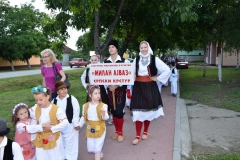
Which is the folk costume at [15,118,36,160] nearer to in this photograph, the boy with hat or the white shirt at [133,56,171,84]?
the boy with hat

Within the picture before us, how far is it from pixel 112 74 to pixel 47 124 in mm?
1784

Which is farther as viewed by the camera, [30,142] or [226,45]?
[226,45]

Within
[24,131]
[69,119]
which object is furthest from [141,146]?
[24,131]

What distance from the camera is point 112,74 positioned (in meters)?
4.94

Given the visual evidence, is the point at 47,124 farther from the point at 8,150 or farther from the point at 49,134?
the point at 8,150

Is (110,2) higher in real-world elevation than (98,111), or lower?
higher

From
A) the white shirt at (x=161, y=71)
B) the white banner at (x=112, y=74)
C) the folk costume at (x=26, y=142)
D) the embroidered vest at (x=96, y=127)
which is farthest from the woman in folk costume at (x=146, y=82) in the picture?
the folk costume at (x=26, y=142)

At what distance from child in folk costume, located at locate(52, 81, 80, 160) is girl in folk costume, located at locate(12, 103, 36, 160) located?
1.81 feet

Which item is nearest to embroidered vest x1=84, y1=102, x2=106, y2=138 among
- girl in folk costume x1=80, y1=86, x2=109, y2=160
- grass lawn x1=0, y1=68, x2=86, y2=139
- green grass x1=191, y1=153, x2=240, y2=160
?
girl in folk costume x1=80, y1=86, x2=109, y2=160

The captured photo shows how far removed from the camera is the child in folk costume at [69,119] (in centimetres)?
416

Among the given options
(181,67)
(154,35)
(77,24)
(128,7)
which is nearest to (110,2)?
(128,7)

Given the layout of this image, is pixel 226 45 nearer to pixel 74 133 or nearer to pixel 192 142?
pixel 192 142

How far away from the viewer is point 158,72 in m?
5.31

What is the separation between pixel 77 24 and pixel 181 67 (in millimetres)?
27603
